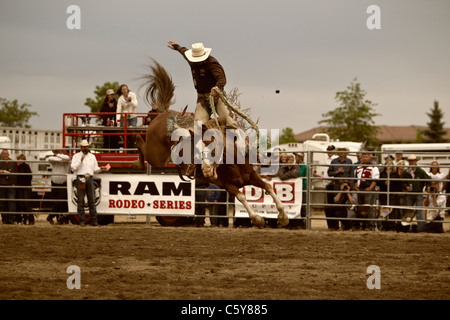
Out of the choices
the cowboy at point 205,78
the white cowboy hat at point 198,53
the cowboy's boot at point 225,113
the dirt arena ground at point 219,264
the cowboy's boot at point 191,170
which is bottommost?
the dirt arena ground at point 219,264

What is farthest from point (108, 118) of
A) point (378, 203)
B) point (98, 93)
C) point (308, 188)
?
point (98, 93)

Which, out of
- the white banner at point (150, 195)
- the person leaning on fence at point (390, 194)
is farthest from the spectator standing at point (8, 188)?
the person leaning on fence at point (390, 194)

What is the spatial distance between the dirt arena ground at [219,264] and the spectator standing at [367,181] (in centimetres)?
121

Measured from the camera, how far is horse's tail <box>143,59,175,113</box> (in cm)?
1035

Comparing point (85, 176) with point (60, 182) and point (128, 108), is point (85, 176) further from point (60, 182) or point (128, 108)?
point (128, 108)

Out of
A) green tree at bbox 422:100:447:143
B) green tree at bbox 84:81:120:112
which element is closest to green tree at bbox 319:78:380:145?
green tree at bbox 84:81:120:112

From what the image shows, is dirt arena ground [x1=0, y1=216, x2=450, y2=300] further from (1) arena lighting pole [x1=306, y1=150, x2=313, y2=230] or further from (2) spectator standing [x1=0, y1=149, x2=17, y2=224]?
(2) spectator standing [x1=0, y1=149, x2=17, y2=224]

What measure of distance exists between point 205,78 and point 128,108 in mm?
6463

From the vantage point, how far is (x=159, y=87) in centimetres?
1036

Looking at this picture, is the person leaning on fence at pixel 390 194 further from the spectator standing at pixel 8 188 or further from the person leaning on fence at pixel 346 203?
the spectator standing at pixel 8 188

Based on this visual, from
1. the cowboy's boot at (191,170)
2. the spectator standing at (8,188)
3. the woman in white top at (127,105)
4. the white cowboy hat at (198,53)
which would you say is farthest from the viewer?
the woman in white top at (127,105)

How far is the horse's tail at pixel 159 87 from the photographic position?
34.0 ft

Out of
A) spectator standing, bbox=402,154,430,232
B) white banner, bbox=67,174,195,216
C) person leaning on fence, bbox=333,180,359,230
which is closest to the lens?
spectator standing, bbox=402,154,430,232

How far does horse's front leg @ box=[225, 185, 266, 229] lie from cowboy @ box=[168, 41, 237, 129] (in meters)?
0.92
